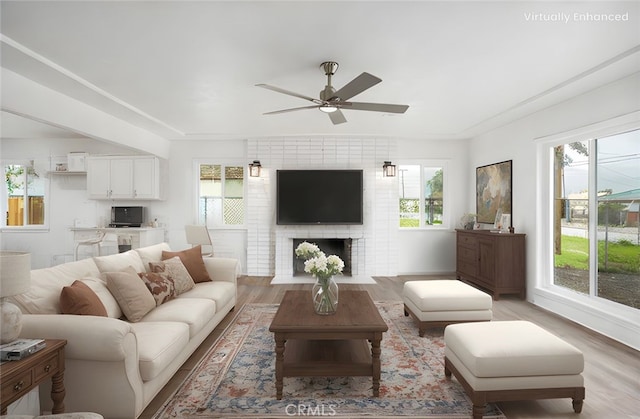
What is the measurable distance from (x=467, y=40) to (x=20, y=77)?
13.3 ft

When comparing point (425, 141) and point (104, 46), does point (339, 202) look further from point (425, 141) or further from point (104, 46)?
point (104, 46)

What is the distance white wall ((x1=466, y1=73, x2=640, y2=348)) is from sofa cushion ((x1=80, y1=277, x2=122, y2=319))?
4.52 m

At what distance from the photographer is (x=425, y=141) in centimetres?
618

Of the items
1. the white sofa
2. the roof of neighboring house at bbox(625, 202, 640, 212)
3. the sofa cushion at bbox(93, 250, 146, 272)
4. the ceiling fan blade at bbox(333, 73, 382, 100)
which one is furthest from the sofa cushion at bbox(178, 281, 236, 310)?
the roof of neighboring house at bbox(625, 202, 640, 212)

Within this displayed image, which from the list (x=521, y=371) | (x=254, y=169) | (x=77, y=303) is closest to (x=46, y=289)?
(x=77, y=303)

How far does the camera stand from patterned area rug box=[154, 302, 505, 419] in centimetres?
205

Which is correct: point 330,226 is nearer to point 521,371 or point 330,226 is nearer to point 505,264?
point 505,264

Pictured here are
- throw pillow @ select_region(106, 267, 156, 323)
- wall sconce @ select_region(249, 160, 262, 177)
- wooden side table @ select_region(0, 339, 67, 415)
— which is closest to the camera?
wooden side table @ select_region(0, 339, 67, 415)

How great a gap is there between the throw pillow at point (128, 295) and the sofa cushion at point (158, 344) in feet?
0.42

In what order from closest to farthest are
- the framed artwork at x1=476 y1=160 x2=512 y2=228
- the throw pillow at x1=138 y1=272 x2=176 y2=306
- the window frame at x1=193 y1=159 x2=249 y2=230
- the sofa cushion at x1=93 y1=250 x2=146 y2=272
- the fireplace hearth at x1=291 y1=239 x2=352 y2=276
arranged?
the sofa cushion at x1=93 y1=250 x2=146 y2=272, the throw pillow at x1=138 y1=272 x2=176 y2=306, the framed artwork at x1=476 y1=160 x2=512 y2=228, the fireplace hearth at x1=291 y1=239 x2=352 y2=276, the window frame at x1=193 y1=159 x2=249 y2=230

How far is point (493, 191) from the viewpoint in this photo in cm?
532

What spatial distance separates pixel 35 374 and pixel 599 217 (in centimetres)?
495

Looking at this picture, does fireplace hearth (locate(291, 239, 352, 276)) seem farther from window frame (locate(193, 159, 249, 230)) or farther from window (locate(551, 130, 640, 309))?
window (locate(551, 130, 640, 309))

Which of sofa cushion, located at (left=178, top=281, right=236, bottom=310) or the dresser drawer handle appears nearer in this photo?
the dresser drawer handle
